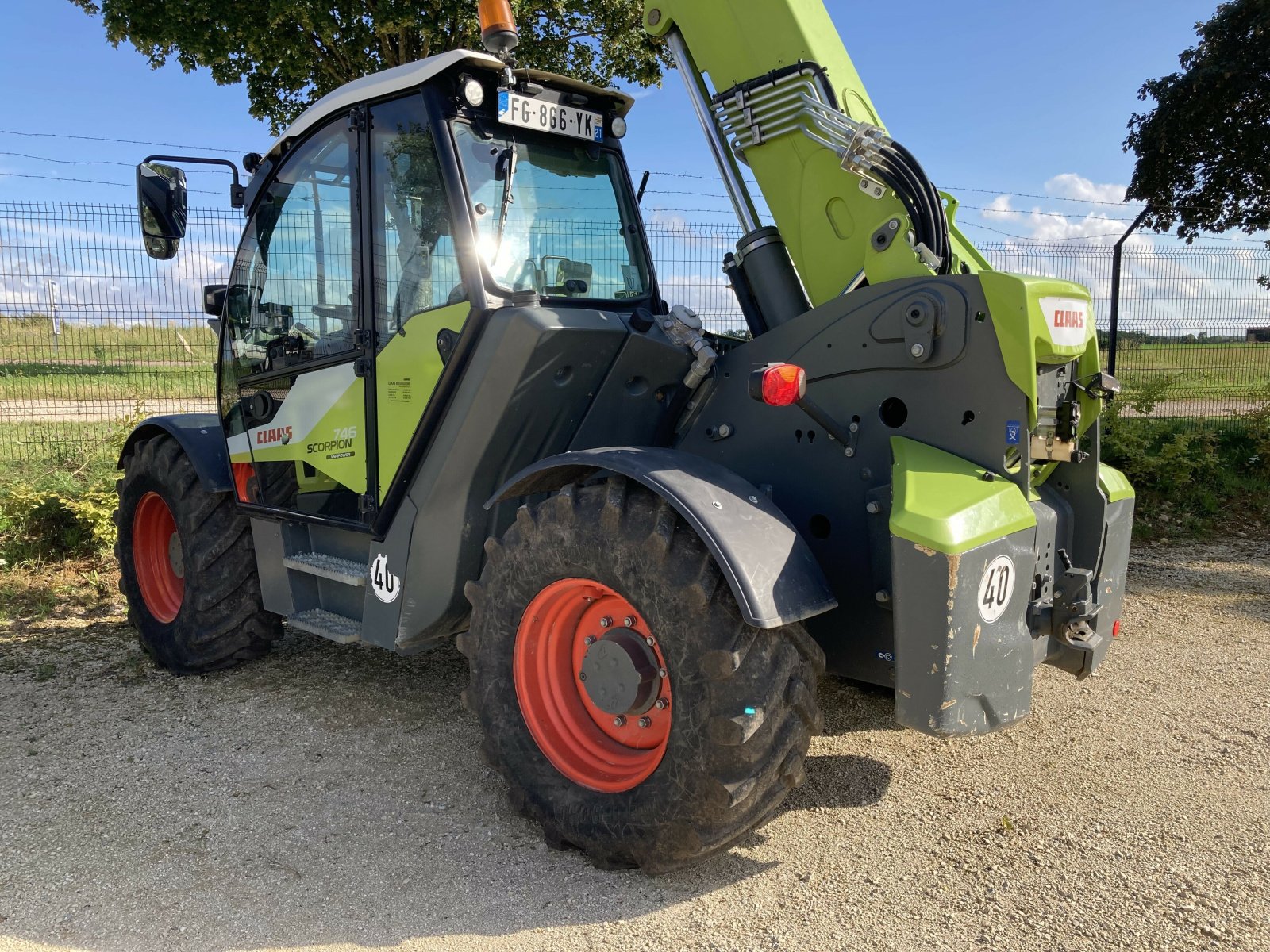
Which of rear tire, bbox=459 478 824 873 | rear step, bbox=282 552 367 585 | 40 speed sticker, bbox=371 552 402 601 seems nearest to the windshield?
rear tire, bbox=459 478 824 873

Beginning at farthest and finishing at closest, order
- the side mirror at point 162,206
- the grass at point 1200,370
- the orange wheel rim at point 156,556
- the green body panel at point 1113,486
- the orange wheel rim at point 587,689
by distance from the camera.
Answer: the grass at point 1200,370
the orange wheel rim at point 156,556
the side mirror at point 162,206
the green body panel at point 1113,486
the orange wheel rim at point 587,689

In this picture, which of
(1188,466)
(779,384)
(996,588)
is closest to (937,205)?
(779,384)

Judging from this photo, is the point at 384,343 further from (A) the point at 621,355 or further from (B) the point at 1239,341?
(B) the point at 1239,341

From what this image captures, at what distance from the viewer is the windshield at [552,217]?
347cm

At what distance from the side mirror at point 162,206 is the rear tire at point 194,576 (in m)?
1.07

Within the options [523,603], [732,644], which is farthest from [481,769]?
[732,644]

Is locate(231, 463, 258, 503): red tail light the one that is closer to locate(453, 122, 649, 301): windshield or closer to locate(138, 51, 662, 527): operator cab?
locate(138, 51, 662, 527): operator cab

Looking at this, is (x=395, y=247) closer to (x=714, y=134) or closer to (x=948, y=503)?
(x=714, y=134)

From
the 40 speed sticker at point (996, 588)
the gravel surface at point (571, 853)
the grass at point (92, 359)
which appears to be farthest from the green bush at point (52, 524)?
the 40 speed sticker at point (996, 588)

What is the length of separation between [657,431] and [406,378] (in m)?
0.97

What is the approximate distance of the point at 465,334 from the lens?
331cm

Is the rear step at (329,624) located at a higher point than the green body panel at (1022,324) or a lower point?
lower

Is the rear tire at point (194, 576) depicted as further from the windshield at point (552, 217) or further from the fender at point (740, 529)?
the fender at point (740, 529)

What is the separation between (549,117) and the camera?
3.70m
